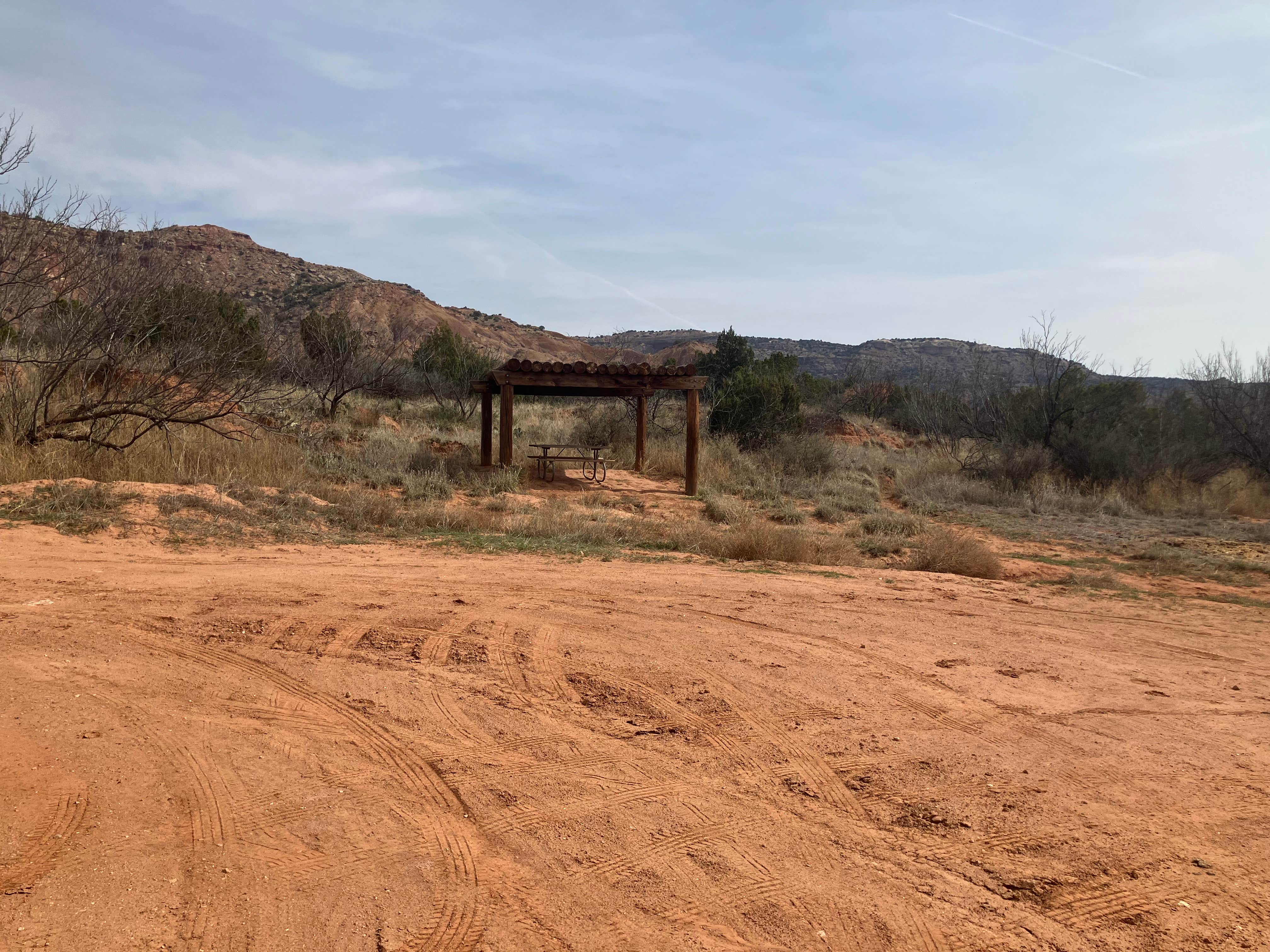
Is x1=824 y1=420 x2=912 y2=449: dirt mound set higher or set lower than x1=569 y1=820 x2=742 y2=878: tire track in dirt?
higher

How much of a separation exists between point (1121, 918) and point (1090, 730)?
1.84 m

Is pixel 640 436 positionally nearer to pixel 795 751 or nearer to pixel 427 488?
pixel 427 488

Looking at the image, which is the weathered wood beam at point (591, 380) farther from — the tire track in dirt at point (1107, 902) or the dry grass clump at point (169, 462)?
the tire track in dirt at point (1107, 902)

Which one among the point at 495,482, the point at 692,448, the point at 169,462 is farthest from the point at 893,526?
the point at 169,462

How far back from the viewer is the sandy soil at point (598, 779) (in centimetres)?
272

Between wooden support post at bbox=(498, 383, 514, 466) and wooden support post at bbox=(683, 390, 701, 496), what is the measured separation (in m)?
3.42

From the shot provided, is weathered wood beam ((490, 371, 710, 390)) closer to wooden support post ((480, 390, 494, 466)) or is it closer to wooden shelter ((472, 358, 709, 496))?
wooden shelter ((472, 358, 709, 496))

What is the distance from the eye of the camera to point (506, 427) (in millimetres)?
15664

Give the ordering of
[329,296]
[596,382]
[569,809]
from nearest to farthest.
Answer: [569,809] < [596,382] < [329,296]

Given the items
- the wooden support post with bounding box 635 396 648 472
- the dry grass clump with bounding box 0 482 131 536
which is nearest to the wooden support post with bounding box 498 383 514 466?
the wooden support post with bounding box 635 396 648 472

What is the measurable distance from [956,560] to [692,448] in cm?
684

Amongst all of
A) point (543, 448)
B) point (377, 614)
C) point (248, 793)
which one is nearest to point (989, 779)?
point (248, 793)

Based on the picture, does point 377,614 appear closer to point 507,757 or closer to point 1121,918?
point 507,757

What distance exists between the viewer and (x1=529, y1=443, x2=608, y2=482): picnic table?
16.4 meters
